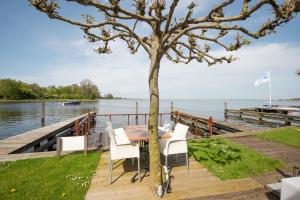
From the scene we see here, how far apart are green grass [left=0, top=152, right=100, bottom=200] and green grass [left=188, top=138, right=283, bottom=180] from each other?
3.31 m

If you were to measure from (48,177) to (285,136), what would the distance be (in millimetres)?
10096

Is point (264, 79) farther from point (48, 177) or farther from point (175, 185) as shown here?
point (48, 177)

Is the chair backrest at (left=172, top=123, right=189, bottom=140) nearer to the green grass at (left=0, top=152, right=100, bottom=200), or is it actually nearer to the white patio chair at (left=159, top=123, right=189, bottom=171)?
the white patio chair at (left=159, top=123, right=189, bottom=171)

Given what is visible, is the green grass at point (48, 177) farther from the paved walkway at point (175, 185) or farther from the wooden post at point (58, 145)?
the paved walkway at point (175, 185)

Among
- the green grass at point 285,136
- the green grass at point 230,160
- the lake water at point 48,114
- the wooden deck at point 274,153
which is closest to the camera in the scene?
the wooden deck at point 274,153

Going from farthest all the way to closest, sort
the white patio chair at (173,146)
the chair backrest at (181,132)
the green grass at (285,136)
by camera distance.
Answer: the green grass at (285,136) < the chair backrest at (181,132) < the white patio chair at (173,146)

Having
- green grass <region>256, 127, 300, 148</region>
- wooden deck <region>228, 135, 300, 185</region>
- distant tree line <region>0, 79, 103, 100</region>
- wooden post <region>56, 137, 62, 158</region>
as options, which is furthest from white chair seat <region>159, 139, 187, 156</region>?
distant tree line <region>0, 79, 103, 100</region>

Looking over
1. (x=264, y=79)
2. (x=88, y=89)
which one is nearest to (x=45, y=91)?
(x=88, y=89)

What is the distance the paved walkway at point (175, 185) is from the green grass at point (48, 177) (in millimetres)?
332

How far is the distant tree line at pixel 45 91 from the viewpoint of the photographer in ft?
286

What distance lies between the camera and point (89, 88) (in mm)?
111125

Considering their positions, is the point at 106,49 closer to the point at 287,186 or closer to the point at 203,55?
the point at 203,55

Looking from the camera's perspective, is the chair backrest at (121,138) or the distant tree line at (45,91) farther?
the distant tree line at (45,91)

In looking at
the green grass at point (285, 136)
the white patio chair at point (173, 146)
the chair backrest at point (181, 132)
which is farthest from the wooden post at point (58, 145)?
the green grass at point (285, 136)
